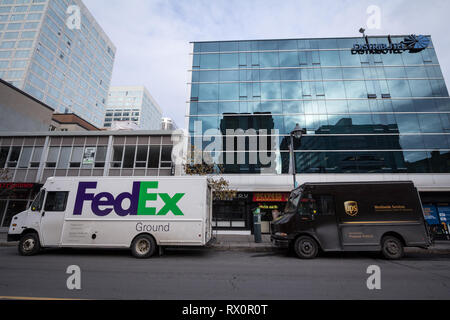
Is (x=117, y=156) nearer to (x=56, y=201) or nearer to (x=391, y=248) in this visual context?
(x=56, y=201)

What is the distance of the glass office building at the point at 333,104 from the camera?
16188 millimetres

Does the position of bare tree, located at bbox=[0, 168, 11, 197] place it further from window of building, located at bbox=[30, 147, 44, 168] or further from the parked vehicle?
the parked vehicle

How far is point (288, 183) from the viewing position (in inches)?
607

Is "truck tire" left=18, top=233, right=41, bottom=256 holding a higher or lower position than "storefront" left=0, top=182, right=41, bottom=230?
lower

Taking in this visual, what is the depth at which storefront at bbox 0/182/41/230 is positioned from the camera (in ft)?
49.9

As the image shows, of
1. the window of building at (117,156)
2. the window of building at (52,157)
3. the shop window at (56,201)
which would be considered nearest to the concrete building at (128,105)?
the window of building at (52,157)

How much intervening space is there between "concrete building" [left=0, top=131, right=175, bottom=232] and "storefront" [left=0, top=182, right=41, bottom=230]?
3.3 inches

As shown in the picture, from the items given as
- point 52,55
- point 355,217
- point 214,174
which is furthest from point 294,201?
point 52,55

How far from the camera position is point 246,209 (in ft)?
50.5

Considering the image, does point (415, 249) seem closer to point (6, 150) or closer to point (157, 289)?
point (157, 289)

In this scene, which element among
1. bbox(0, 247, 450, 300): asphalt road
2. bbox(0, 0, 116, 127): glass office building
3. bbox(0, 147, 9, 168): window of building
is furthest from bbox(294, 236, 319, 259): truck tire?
bbox(0, 0, 116, 127): glass office building

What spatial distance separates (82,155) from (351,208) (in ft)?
66.5

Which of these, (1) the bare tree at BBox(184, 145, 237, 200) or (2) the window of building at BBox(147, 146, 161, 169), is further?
(2) the window of building at BBox(147, 146, 161, 169)
